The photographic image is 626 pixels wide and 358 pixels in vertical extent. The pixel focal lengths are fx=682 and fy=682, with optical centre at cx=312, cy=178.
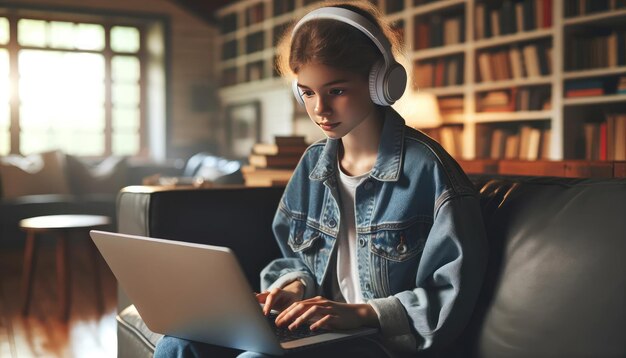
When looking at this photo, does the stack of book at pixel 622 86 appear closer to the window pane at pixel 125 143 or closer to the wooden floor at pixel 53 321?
the wooden floor at pixel 53 321

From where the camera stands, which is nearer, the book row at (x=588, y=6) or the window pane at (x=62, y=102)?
the book row at (x=588, y=6)

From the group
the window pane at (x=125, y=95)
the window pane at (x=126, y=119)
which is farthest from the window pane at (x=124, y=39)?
the window pane at (x=126, y=119)

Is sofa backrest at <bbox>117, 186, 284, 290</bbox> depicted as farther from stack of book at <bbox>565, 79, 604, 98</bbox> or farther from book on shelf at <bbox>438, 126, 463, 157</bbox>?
book on shelf at <bbox>438, 126, 463, 157</bbox>

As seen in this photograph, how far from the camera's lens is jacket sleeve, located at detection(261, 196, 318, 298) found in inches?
57.5

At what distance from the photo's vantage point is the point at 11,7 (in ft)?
23.2

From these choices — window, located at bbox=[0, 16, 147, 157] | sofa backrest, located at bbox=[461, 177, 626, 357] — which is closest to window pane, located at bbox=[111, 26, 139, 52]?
window, located at bbox=[0, 16, 147, 157]

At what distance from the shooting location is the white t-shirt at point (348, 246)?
144 centimetres

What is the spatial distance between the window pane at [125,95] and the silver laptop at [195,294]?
6837 millimetres

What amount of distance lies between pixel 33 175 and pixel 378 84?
533 centimetres

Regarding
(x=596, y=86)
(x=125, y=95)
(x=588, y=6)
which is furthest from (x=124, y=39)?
(x=596, y=86)

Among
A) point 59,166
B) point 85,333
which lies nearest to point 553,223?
point 85,333

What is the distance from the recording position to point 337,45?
1.33 meters

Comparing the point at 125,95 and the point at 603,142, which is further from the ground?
the point at 125,95

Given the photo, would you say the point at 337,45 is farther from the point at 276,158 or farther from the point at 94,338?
the point at 94,338
